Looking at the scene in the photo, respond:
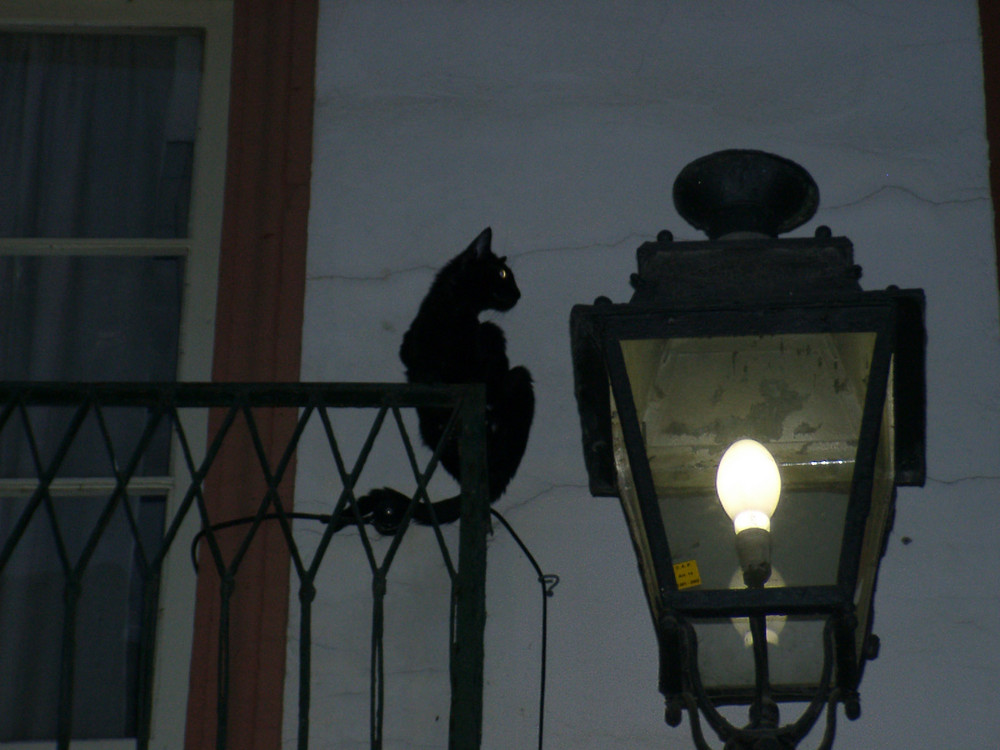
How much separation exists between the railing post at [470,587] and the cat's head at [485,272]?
55cm

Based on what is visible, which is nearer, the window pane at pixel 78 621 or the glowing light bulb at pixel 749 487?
the glowing light bulb at pixel 749 487

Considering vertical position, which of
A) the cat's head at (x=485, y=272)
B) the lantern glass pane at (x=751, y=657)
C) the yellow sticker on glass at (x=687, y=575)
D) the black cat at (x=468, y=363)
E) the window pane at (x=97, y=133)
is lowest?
the lantern glass pane at (x=751, y=657)

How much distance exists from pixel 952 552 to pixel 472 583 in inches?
44.3

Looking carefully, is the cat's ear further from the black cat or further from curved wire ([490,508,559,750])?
curved wire ([490,508,559,750])

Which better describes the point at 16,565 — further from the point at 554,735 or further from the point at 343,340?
the point at 554,735

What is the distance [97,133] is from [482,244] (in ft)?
4.05

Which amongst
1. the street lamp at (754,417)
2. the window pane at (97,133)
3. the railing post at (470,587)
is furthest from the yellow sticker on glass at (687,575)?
the window pane at (97,133)

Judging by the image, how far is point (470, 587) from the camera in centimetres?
257

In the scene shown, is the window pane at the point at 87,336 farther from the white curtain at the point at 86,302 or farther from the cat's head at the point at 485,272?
the cat's head at the point at 485,272

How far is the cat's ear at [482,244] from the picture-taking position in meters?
3.21

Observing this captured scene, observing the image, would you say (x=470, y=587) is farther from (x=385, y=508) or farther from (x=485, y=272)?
(x=485, y=272)

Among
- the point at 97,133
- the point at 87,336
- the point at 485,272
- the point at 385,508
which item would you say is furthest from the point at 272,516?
the point at 97,133

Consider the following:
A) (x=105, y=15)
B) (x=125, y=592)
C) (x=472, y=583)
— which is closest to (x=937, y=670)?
(x=472, y=583)

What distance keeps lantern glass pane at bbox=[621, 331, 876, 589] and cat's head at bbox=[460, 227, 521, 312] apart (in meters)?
0.94
